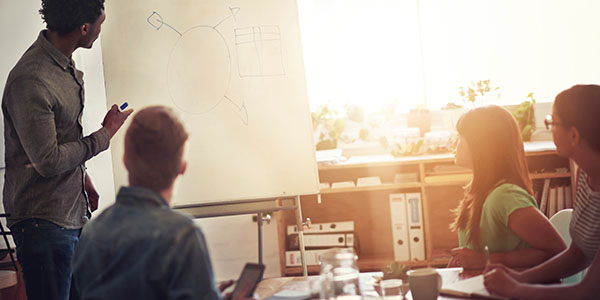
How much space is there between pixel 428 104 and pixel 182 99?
2.09 meters

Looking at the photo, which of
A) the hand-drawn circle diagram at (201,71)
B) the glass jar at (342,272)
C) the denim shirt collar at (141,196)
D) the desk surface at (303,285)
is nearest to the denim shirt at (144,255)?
the denim shirt collar at (141,196)

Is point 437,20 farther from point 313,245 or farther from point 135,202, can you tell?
point 135,202

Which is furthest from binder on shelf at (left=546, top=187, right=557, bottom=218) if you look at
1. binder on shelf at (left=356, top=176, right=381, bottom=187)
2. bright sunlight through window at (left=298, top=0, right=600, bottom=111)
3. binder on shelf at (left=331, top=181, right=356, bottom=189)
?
binder on shelf at (left=331, top=181, right=356, bottom=189)

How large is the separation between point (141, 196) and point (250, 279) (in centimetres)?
28

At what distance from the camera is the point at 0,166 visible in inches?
120

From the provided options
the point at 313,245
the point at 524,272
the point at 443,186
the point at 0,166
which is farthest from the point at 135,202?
the point at 443,186

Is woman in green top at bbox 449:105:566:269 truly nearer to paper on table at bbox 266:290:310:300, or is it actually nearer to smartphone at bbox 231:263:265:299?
paper on table at bbox 266:290:310:300

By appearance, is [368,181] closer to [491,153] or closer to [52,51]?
[491,153]

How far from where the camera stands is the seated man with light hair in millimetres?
1062

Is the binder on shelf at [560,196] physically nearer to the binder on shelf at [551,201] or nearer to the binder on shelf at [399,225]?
the binder on shelf at [551,201]

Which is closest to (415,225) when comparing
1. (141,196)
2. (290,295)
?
(290,295)

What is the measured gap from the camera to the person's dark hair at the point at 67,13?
6.32 feet

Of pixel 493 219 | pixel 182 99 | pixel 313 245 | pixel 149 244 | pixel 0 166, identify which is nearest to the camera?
pixel 149 244

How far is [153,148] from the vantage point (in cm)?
115
